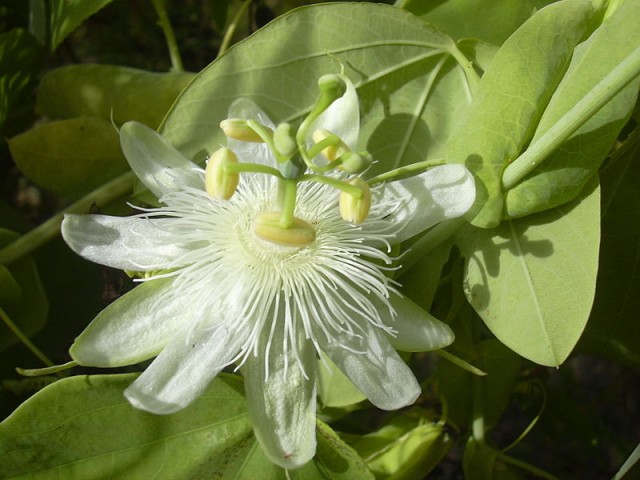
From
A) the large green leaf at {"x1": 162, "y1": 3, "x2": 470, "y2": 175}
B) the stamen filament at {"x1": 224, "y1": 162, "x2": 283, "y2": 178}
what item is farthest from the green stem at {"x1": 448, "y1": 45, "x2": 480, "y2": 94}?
the stamen filament at {"x1": 224, "y1": 162, "x2": 283, "y2": 178}

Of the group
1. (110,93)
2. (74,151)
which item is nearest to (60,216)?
(74,151)

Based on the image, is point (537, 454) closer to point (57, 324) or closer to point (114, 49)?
point (57, 324)

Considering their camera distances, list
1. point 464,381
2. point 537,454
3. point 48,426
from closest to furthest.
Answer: point 48,426
point 464,381
point 537,454

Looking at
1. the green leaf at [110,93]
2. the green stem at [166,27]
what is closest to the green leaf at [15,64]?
the green leaf at [110,93]

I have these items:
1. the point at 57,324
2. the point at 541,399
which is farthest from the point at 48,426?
the point at 541,399

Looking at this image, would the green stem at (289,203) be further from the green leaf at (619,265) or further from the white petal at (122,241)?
the green leaf at (619,265)
